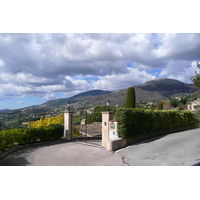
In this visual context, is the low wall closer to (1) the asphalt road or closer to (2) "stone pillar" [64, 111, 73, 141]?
(1) the asphalt road

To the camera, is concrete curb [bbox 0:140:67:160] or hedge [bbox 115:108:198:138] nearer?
concrete curb [bbox 0:140:67:160]

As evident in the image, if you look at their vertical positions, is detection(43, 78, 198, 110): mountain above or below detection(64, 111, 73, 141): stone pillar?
above

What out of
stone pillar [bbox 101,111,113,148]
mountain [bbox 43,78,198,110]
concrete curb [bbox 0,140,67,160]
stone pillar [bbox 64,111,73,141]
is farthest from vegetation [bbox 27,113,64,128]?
stone pillar [bbox 101,111,113,148]

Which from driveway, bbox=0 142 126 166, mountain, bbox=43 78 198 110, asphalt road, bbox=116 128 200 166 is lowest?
driveway, bbox=0 142 126 166

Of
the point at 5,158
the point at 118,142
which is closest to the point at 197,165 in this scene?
the point at 118,142

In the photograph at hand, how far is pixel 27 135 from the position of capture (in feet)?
33.0

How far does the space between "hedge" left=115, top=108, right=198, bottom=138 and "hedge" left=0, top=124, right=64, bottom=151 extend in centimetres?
461

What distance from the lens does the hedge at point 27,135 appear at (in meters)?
8.25

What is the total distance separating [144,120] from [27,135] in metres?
7.20

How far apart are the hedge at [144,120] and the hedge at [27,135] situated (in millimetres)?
4608

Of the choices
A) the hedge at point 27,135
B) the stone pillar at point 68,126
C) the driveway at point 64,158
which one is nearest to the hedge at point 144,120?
the driveway at point 64,158

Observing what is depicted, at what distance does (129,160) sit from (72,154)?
2852mm

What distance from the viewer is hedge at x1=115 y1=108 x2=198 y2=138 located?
9.93 meters

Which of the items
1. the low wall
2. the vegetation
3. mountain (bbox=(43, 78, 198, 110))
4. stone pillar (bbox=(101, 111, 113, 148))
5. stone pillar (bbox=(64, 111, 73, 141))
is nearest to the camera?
the low wall
